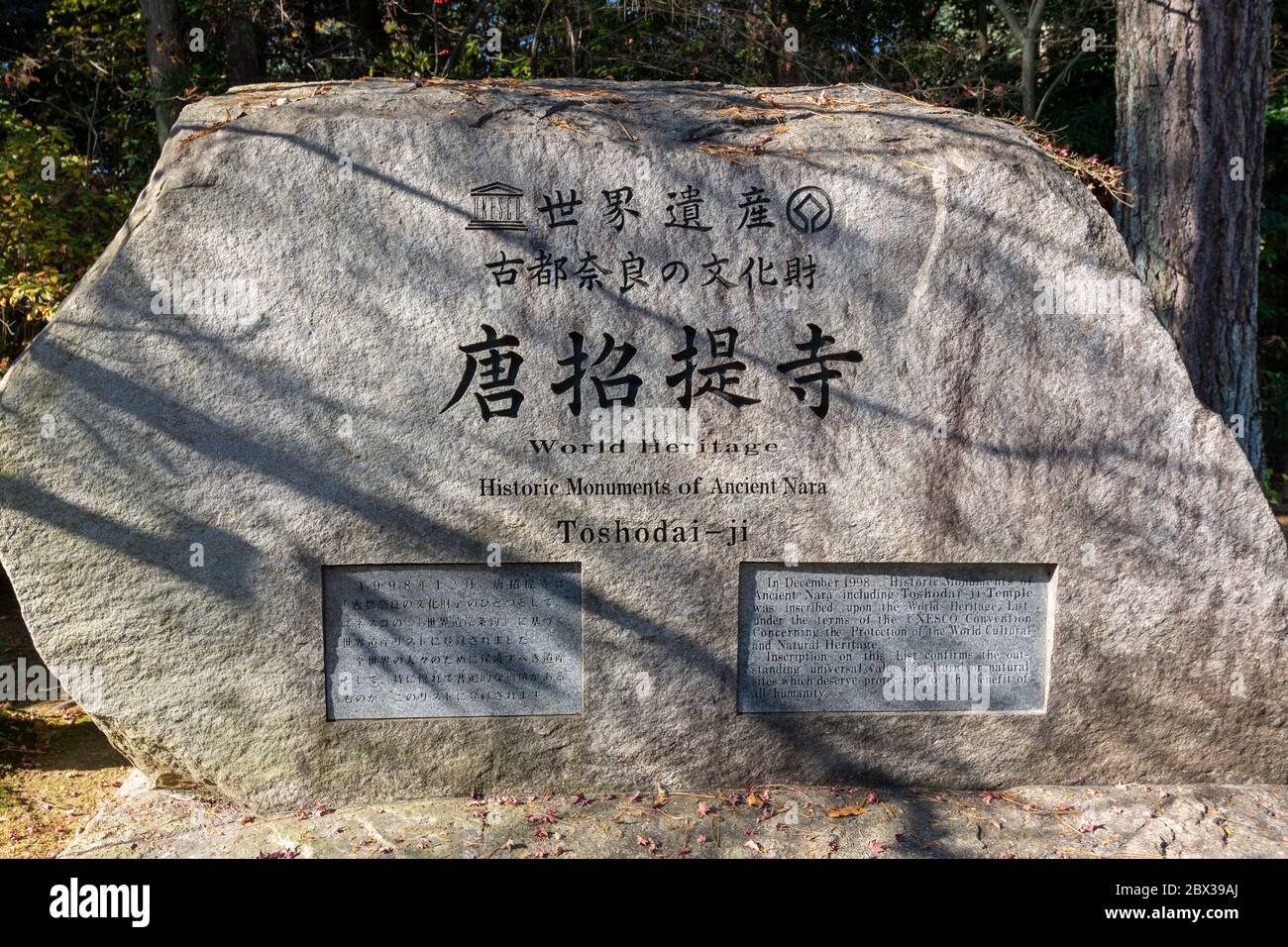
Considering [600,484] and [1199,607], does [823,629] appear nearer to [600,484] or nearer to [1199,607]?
[600,484]

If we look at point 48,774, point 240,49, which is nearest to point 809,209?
point 48,774

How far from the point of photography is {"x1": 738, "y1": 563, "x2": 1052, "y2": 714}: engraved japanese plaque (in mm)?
3746

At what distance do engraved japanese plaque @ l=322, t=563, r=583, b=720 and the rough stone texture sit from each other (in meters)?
0.07

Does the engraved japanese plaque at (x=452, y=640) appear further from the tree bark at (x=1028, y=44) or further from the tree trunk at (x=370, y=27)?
the tree trunk at (x=370, y=27)

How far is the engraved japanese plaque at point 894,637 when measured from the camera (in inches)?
147

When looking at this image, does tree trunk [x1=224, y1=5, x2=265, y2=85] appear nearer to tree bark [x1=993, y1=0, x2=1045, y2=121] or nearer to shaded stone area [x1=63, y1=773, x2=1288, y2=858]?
tree bark [x1=993, y1=0, x2=1045, y2=121]

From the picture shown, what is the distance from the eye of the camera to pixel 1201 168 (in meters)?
4.90

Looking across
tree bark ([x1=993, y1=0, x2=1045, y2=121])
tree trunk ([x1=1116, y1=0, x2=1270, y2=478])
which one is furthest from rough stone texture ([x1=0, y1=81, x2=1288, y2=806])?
tree bark ([x1=993, y1=0, x2=1045, y2=121])

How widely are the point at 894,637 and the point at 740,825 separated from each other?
89 cm

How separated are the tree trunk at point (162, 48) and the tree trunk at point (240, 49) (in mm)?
536

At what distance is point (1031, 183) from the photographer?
3.74 metres

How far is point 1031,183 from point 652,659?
2.25 meters

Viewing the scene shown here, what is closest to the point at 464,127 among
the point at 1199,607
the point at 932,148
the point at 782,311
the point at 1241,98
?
the point at 782,311

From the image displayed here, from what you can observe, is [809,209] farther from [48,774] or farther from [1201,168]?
[48,774]
